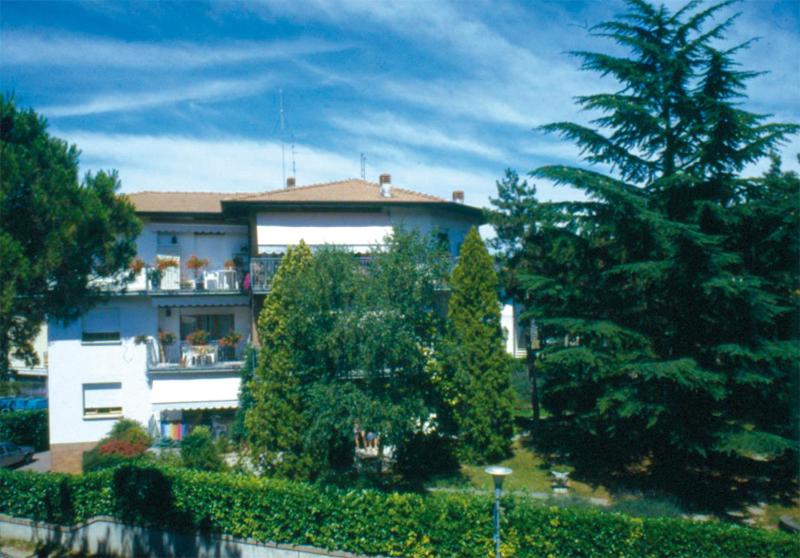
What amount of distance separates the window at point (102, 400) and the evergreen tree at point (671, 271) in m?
17.5

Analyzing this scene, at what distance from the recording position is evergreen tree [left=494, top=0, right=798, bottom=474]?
47.9ft

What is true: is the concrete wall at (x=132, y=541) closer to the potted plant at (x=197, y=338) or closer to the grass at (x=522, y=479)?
the grass at (x=522, y=479)

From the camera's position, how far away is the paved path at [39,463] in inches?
986

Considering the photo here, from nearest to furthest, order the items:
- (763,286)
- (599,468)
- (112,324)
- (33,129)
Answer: (33,129)
(763,286)
(599,468)
(112,324)

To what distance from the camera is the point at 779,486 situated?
16219mm

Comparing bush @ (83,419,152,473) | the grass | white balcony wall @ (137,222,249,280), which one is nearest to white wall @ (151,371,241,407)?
bush @ (83,419,152,473)

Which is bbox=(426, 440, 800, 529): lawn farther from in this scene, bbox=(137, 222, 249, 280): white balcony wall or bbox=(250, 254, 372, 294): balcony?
bbox=(137, 222, 249, 280): white balcony wall

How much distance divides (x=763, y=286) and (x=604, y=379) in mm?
4795

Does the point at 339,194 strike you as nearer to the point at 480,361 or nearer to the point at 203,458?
the point at 480,361

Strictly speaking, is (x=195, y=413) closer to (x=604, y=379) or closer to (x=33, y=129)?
(x=33, y=129)

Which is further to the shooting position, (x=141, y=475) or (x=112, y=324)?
(x=112, y=324)

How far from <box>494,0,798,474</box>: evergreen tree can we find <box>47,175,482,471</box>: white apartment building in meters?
7.42

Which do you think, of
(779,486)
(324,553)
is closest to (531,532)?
(324,553)

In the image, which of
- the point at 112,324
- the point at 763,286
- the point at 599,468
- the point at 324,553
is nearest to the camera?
the point at 324,553
